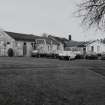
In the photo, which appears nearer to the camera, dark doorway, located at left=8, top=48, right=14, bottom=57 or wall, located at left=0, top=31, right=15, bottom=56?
dark doorway, located at left=8, top=48, right=14, bottom=57

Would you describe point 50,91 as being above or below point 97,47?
below

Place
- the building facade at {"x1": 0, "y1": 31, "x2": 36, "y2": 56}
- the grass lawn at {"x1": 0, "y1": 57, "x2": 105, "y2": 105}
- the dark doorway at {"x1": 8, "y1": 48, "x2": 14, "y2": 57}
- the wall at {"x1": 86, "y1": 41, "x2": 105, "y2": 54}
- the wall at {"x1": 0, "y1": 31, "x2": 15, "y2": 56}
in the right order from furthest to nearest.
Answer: the wall at {"x1": 86, "y1": 41, "x2": 105, "y2": 54} → the wall at {"x1": 0, "y1": 31, "x2": 15, "y2": 56} → the building facade at {"x1": 0, "y1": 31, "x2": 36, "y2": 56} → the dark doorway at {"x1": 8, "y1": 48, "x2": 14, "y2": 57} → the grass lawn at {"x1": 0, "y1": 57, "x2": 105, "y2": 105}

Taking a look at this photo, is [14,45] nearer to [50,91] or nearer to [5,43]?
[5,43]

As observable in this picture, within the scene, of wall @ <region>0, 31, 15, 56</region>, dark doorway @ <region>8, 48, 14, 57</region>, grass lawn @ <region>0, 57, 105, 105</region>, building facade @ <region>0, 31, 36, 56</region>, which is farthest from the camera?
wall @ <region>0, 31, 15, 56</region>

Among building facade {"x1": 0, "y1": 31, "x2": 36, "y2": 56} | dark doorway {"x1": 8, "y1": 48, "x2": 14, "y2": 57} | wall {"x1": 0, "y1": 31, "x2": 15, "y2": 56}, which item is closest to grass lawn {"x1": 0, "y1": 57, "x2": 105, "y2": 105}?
dark doorway {"x1": 8, "y1": 48, "x2": 14, "y2": 57}

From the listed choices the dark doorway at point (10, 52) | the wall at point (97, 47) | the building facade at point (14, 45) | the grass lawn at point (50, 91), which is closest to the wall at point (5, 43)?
the building facade at point (14, 45)

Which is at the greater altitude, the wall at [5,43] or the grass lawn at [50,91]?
the wall at [5,43]

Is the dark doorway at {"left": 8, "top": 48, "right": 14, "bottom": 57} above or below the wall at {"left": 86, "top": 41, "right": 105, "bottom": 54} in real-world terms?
below

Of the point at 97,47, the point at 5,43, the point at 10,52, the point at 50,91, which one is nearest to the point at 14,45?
the point at 10,52

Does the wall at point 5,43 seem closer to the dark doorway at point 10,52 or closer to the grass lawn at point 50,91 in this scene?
the dark doorway at point 10,52

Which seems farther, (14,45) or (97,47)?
(97,47)

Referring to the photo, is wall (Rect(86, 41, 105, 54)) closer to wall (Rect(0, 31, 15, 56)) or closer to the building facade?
the building facade

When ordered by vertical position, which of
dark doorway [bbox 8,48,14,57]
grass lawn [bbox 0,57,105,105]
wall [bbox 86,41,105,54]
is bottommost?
grass lawn [bbox 0,57,105,105]

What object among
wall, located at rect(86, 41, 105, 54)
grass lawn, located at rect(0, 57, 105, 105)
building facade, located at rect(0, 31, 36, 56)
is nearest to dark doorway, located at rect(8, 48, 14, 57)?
building facade, located at rect(0, 31, 36, 56)
